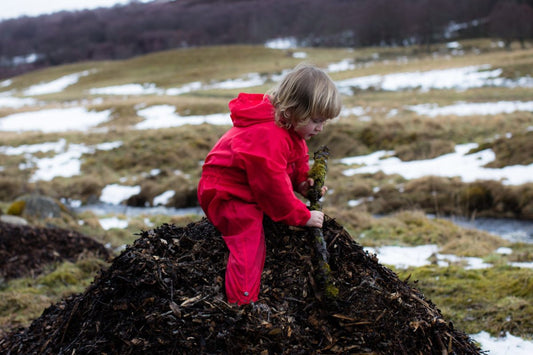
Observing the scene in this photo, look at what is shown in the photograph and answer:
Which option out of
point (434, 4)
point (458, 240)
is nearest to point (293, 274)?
point (458, 240)

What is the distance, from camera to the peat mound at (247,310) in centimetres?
277

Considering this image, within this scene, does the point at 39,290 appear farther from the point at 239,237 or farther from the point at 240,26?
the point at 240,26

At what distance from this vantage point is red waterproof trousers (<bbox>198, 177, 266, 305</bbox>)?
10.0ft

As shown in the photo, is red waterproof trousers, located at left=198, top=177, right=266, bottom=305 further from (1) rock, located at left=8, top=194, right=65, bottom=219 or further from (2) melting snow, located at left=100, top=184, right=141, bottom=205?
(2) melting snow, located at left=100, top=184, right=141, bottom=205

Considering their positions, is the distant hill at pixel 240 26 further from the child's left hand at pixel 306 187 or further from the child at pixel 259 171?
the child at pixel 259 171

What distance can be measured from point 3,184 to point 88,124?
15.8 m

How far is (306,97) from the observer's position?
325 cm

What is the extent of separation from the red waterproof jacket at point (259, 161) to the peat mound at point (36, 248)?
4.84 metres

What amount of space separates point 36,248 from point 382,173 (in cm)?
979

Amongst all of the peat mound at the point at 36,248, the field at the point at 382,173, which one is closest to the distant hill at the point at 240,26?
the field at the point at 382,173

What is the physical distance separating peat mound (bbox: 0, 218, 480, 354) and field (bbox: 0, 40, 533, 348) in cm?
195

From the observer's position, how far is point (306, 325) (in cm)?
295

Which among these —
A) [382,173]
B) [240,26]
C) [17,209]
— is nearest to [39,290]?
[17,209]

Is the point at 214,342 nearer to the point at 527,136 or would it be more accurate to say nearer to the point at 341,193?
the point at 341,193
